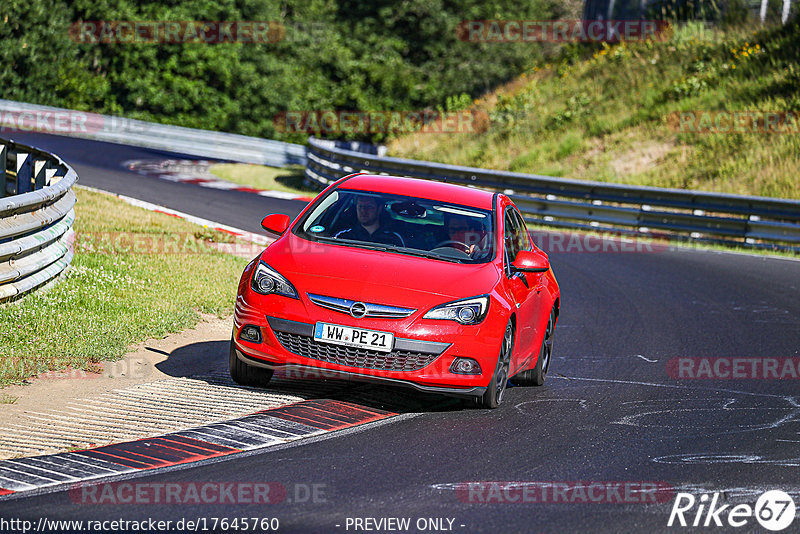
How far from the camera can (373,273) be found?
767 centimetres

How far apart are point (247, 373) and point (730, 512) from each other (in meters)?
3.68

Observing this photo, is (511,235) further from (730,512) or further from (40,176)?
(40,176)

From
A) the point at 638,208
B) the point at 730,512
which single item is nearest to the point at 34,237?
the point at 730,512

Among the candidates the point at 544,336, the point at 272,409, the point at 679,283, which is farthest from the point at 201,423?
the point at 679,283

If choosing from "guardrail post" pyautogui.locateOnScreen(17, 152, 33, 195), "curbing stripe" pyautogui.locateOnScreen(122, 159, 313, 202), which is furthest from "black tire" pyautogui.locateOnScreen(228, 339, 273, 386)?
"curbing stripe" pyautogui.locateOnScreen(122, 159, 313, 202)

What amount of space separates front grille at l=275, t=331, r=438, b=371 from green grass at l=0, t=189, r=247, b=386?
2.09m

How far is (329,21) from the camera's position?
61688 mm

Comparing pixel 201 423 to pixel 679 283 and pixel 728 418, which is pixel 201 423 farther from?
pixel 679 283

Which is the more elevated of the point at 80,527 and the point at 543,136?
the point at 80,527

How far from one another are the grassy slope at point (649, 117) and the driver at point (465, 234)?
61.9 feet

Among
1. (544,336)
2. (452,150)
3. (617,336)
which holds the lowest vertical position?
(452,150)

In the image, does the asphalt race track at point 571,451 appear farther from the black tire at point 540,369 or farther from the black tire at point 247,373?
the black tire at point 247,373

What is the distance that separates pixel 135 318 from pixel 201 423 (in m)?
3.27

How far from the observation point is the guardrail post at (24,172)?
13250 mm
